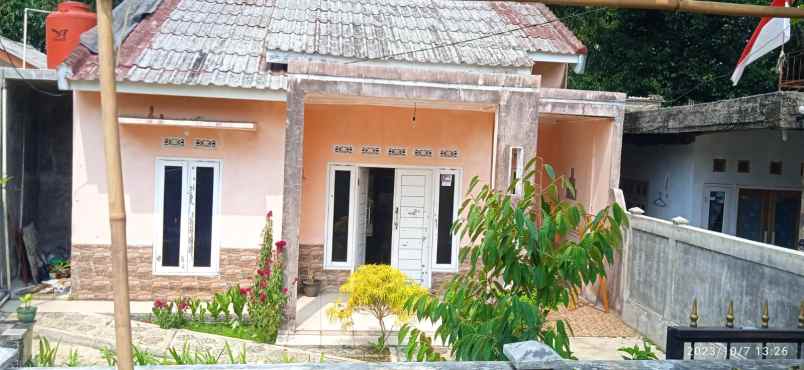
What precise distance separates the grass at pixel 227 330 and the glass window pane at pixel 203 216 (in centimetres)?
153

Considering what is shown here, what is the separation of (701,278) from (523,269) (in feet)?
15.2

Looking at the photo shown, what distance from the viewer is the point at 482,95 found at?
8.70m

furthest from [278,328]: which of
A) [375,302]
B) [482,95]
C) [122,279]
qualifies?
[122,279]

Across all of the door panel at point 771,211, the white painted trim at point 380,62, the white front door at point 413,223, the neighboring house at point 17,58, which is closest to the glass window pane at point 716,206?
the door panel at point 771,211

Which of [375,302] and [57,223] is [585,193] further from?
[57,223]

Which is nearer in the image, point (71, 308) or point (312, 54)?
point (71, 308)

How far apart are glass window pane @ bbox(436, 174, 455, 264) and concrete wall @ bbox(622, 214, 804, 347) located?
290 centimetres

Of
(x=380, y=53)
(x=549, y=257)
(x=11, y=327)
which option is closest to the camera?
(x=549, y=257)

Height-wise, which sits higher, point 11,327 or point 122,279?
point 122,279

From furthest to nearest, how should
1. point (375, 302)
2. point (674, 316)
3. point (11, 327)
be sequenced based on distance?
point (674, 316)
point (375, 302)
point (11, 327)

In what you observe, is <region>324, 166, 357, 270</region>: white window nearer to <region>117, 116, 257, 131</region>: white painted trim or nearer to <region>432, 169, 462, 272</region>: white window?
<region>432, 169, 462, 272</region>: white window

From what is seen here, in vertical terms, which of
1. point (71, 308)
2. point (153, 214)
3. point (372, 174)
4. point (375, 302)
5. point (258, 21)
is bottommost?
point (71, 308)

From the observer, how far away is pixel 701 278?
7.84 metres

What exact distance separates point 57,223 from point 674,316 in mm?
10442
